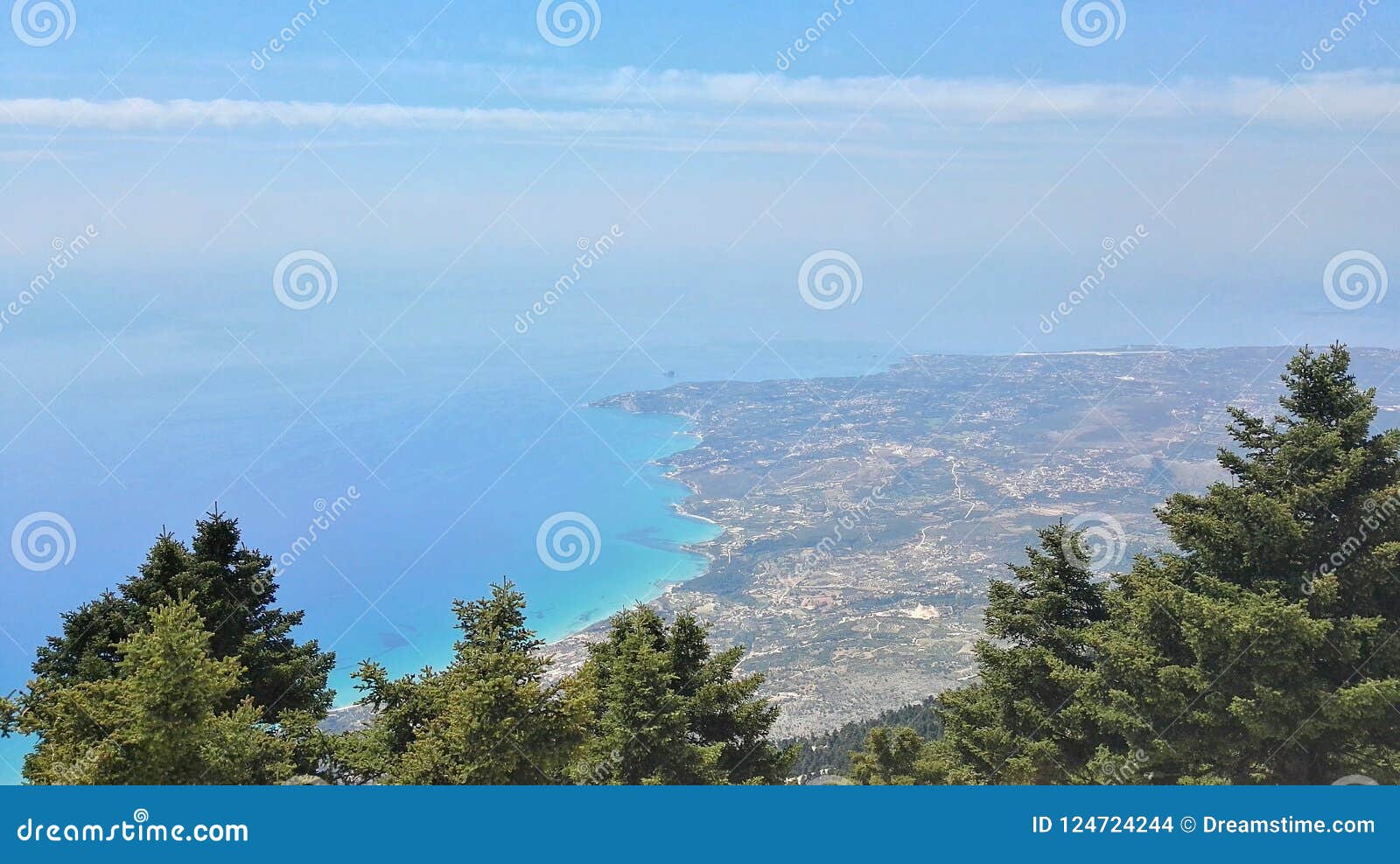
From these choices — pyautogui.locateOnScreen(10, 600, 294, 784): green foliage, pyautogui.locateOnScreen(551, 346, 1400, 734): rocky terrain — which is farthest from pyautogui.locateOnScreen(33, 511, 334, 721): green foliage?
pyautogui.locateOnScreen(551, 346, 1400, 734): rocky terrain

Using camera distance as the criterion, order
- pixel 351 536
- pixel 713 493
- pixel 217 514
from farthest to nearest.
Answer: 1. pixel 713 493
2. pixel 351 536
3. pixel 217 514

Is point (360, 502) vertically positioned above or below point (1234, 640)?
above

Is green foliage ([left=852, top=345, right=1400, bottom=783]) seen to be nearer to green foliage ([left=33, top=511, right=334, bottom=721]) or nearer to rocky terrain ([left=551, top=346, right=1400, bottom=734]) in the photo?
green foliage ([left=33, top=511, right=334, bottom=721])

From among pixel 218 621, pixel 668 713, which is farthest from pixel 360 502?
pixel 668 713

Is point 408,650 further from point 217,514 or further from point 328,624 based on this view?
point 217,514

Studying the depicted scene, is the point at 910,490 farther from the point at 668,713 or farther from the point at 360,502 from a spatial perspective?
the point at 668,713

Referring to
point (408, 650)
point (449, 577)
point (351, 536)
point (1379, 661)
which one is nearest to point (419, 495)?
point (351, 536)
